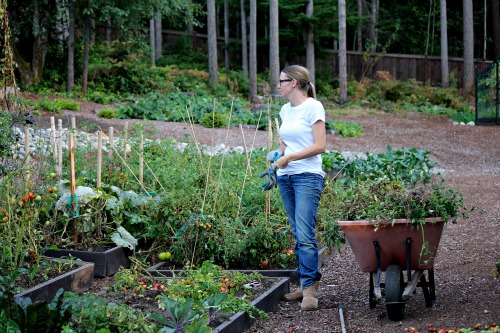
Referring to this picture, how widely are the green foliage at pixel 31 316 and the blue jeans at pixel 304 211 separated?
6.09ft

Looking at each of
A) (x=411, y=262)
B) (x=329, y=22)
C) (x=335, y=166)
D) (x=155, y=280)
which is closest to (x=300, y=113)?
(x=411, y=262)

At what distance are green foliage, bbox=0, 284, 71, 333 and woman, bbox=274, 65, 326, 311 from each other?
185cm

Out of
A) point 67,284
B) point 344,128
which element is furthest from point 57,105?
point 67,284

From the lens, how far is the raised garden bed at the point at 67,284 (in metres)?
5.06

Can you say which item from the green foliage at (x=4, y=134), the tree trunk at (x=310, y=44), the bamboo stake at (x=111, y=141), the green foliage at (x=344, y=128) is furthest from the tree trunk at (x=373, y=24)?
the green foliage at (x=4, y=134)

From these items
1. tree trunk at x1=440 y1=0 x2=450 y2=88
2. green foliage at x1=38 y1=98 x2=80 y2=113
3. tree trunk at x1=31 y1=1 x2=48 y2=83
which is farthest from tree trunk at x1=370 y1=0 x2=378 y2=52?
green foliage at x1=38 y1=98 x2=80 y2=113

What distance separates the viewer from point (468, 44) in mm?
28828

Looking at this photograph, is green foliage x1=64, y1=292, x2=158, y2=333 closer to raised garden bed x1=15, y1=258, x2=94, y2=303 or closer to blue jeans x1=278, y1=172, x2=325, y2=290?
raised garden bed x1=15, y1=258, x2=94, y2=303

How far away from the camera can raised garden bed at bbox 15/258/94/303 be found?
5.06 meters

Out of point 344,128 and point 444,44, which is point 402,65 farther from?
point 344,128

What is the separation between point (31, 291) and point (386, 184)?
251cm

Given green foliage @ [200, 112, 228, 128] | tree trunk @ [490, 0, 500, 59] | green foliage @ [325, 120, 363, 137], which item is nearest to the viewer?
green foliage @ [200, 112, 228, 128]

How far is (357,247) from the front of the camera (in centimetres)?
495

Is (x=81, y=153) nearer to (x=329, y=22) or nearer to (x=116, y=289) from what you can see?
(x=116, y=289)
